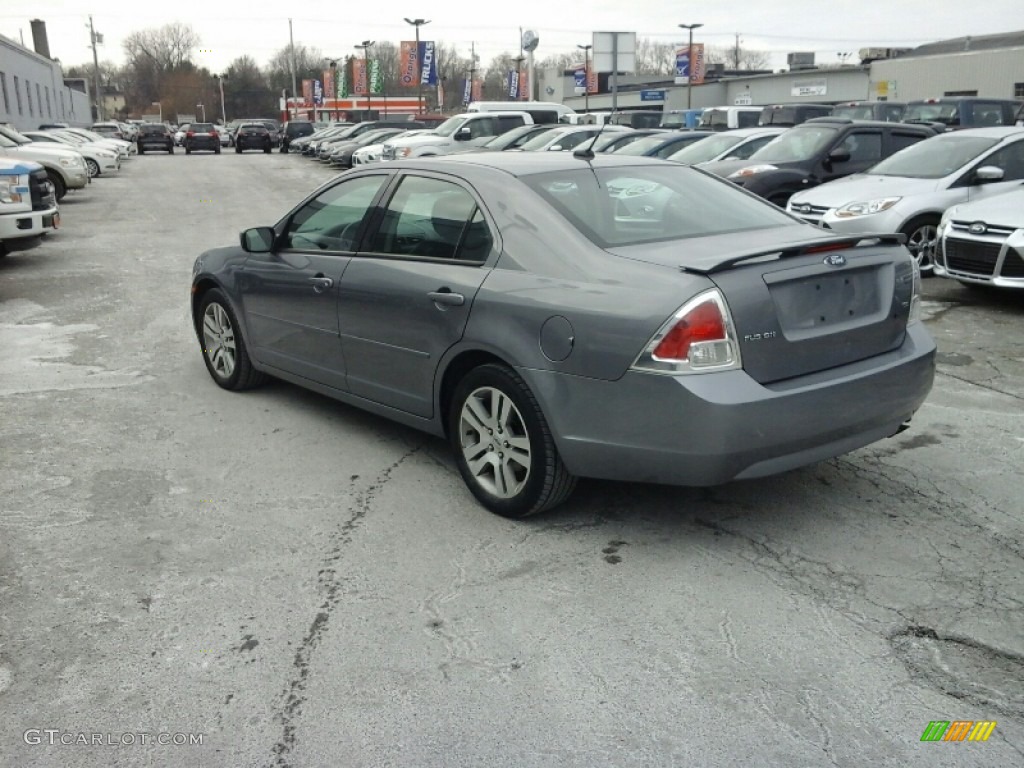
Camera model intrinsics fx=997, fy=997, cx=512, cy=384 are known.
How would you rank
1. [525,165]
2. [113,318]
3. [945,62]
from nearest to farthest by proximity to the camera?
[525,165] < [113,318] < [945,62]

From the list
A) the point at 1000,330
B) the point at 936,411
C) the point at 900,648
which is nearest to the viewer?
the point at 900,648

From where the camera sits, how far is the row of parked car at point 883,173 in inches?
351

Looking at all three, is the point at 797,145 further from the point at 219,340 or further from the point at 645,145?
the point at 219,340

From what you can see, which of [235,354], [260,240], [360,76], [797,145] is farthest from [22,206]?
[360,76]

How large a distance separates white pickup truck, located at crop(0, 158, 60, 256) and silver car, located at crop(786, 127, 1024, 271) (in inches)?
353

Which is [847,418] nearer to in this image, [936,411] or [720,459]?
[720,459]

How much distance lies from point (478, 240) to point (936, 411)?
3.10 metres

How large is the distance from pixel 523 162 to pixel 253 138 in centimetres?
4693

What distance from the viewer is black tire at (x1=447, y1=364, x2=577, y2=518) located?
4.14 metres

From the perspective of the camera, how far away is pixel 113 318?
359 inches

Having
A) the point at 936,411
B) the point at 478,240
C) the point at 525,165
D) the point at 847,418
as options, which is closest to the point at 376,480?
the point at 478,240

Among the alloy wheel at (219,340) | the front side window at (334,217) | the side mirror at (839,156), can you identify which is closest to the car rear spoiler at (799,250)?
the front side window at (334,217)

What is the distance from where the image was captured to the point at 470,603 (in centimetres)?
365

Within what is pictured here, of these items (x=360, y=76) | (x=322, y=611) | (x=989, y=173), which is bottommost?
(x=322, y=611)
